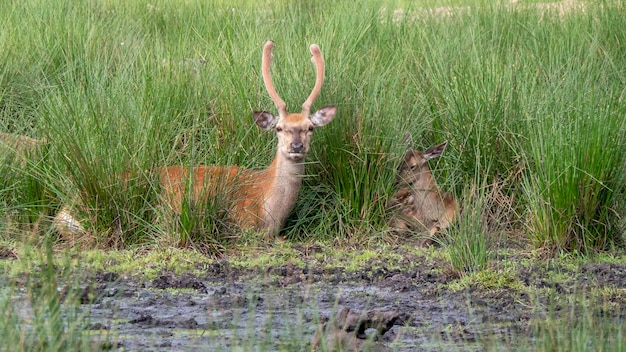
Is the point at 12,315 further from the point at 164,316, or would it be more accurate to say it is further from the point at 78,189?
the point at 78,189

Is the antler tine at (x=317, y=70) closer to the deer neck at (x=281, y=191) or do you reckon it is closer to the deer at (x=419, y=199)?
the deer neck at (x=281, y=191)

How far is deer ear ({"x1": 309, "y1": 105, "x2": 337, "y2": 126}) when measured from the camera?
25.6 feet

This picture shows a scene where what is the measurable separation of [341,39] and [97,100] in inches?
A: 92.6

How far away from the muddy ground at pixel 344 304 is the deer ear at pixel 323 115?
3.54 ft

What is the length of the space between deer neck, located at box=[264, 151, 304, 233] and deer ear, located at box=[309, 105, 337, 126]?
0.30 metres

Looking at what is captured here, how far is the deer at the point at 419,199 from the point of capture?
8.13 meters

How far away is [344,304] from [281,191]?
1.78 metres

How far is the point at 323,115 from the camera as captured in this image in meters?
7.82

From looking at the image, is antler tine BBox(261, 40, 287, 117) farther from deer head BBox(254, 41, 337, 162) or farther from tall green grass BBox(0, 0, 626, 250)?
tall green grass BBox(0, 0, 626, 250)

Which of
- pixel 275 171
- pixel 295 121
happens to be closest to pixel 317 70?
pixel 295 121

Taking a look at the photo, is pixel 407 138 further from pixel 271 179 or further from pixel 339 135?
pixel 271 179

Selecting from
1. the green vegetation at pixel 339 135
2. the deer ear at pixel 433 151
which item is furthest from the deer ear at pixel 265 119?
the deer ear at pixel 433 151

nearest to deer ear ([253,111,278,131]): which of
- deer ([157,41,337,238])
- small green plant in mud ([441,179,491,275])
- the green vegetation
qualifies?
deer ([157,41,337,238])

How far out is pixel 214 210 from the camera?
24.0 ft
